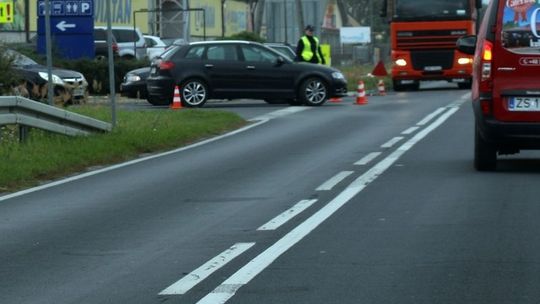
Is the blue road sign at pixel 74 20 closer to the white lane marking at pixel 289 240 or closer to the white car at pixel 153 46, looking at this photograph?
the white lane marking at pixel 289 240

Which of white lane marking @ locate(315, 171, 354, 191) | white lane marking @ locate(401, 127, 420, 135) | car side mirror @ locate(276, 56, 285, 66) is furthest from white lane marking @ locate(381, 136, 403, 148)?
car side mirror @ locate(276, 56, 285, 66)

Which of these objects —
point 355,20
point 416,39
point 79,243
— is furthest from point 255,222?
point 355,20

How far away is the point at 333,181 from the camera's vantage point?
1480 centimetres

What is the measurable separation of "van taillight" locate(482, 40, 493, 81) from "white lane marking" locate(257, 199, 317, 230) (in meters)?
2.78

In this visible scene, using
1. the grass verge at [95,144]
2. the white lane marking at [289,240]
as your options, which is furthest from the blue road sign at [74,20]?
the white lane marking at [289,240]

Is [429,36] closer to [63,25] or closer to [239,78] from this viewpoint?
[239,78]

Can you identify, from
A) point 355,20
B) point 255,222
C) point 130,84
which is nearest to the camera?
point 255,222

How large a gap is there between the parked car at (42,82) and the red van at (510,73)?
36.4ft

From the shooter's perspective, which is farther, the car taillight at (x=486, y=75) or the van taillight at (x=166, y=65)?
the van taillight at (x=166, y=65)

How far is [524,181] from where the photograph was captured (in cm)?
1446

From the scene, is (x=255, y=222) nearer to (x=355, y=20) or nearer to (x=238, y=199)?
(x=238, y=199)

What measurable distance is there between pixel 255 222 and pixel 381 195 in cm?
215

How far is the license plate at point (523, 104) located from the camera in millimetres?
14719

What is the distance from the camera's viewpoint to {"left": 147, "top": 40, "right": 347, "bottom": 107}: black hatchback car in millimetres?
31500
